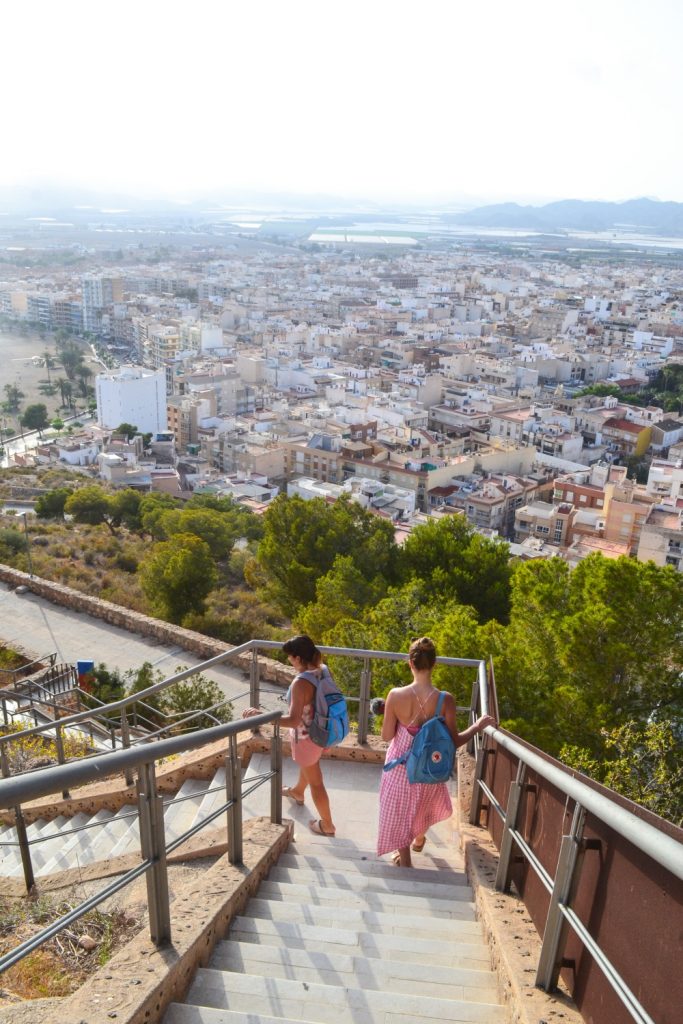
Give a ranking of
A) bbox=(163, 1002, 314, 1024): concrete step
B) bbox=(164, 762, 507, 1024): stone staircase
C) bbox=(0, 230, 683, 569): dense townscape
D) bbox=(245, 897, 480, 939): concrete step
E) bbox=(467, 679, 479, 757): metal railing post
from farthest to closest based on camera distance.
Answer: bbox=(0, 230, 683, 569): dense townscape < bbox=(467, 679, 479, 757): metal railing post < bbox=(245, 897, 480, 939): concrete step < bbox=(164, 762, 507, 1024): stone staircase < bbox=(163, 1002, 314, 1024): concrete step

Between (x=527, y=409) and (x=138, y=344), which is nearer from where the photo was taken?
(x=527, y=409)

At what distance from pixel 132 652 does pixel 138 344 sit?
2437 inches

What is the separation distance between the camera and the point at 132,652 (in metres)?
8.08

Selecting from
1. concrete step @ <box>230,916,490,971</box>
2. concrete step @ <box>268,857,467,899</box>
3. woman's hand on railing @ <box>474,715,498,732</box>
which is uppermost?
woman's hand on railing @ <box>474,715,498,732</box>

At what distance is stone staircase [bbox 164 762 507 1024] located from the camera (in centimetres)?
191

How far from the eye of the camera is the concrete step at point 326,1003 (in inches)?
74.1

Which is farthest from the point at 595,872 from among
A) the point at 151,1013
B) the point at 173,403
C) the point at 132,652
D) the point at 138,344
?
the point at 138,344

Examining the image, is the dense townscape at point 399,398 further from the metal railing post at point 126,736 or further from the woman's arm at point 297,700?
the woman's arm at point 297,700

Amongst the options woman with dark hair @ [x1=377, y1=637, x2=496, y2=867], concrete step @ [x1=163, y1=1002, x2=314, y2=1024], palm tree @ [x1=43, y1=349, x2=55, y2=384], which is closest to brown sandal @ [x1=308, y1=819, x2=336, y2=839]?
woman with dark hair @ [x1=377, y1=637, x2=496, y2=867]

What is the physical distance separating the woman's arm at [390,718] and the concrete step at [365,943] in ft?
2.19

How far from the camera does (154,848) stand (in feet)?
6.39

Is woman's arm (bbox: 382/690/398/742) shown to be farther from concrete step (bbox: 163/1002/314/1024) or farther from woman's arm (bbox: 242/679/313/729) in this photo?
concrete step (bbox: 163/1002/314/1024)

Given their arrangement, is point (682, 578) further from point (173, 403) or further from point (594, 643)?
point (173, 403)

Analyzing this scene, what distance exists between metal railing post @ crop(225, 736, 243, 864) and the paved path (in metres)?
4.76
